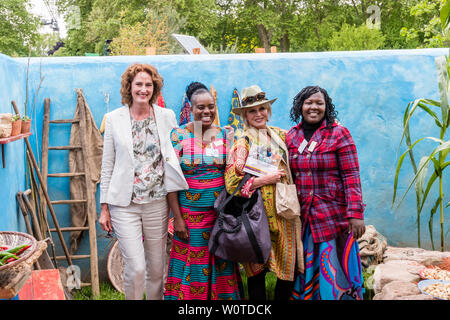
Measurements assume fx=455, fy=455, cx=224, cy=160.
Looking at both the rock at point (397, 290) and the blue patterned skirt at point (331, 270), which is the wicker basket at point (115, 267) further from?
the rock at point (397, 290)

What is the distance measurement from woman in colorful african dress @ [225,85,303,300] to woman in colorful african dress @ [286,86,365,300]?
0.08 meters

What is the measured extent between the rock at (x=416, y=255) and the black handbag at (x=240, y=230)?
1.58 metres

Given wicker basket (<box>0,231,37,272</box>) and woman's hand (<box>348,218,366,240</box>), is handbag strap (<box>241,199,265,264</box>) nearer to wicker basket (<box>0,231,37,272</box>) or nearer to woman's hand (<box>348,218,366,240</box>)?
woman's hand (<box>348,218,366,240</box>)

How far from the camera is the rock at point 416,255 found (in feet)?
12.5

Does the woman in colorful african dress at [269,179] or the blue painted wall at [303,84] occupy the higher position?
the blue painted wall at [303,84]

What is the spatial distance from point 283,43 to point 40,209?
793 inches

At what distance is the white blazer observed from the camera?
9.96 ft

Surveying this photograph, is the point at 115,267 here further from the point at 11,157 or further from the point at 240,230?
the point at 240,230

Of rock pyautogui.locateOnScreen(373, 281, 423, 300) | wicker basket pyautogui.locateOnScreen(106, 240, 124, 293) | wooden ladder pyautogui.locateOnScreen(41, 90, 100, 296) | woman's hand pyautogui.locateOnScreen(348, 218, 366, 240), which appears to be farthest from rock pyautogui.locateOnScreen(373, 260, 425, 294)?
wooden ladder pyautogui.locateOnScreen(41, 90, 100, 296)

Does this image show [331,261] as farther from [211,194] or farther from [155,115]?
[155,115]

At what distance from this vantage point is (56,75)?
15.0 ft

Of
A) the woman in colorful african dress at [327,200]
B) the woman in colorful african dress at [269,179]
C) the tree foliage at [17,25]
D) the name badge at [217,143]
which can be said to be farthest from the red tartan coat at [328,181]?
the tree foliage at [17,25]
